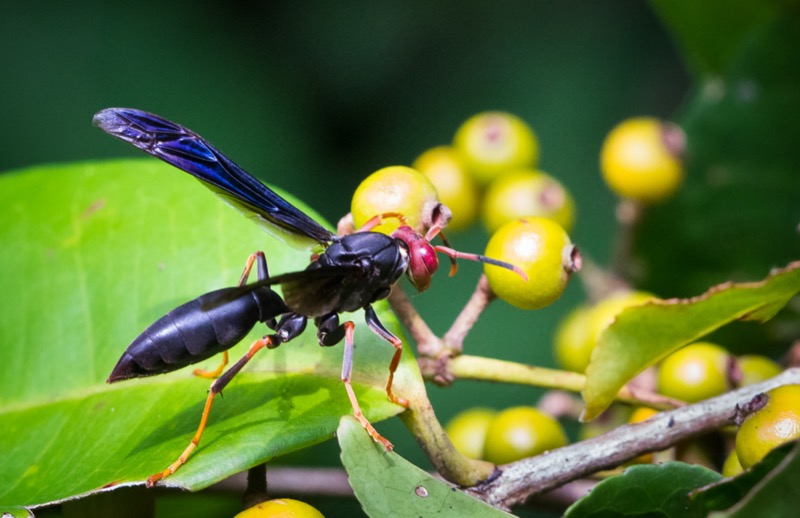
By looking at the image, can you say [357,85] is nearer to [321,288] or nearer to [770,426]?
[321,288]

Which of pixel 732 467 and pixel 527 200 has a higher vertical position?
pixel 527 200

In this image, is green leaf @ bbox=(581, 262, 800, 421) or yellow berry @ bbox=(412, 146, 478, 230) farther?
yellow berry @ bbox=(412, 146, 478, 230)

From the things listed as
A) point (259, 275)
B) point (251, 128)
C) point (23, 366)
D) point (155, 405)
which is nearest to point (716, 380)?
point (259, 275)

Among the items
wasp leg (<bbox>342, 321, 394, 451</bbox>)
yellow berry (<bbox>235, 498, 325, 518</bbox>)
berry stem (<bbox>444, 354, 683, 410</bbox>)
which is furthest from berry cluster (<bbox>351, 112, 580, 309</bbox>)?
yellow berry (<bbox>235, 498, 325, 518</bbox>)

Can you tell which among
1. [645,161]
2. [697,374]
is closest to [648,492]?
[697,374]

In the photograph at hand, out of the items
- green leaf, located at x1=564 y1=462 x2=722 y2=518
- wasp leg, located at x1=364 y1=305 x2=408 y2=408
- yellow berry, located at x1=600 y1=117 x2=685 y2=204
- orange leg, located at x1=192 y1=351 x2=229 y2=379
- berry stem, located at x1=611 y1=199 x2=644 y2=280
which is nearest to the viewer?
green leaf, located at x1=564 y1=462 x2=722 y2=518

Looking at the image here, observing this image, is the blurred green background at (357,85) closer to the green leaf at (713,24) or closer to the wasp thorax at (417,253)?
the green leaf at (713,24)

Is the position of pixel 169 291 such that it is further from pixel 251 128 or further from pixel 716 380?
pixel 251 128

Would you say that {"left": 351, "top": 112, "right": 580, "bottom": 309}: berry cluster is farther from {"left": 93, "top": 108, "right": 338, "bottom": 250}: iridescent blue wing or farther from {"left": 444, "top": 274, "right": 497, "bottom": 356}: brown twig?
{"left": 93, "top": 108, "right": 338, "bottom": 250}: iridescent blue wing
